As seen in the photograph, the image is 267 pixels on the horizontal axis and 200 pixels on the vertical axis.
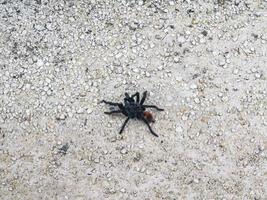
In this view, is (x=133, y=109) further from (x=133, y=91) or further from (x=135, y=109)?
(x=133, y=91)

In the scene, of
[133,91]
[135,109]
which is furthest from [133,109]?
[133,91]

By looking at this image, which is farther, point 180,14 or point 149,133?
point 180,14

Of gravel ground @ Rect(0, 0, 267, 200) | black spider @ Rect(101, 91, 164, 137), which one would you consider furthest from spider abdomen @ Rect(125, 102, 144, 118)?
gravel ground @ Rect(0, 0, 267, 200)

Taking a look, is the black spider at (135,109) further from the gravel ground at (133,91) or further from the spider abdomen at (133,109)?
the gravel ground at (133,91)

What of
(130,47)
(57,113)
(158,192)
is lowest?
(158,192)

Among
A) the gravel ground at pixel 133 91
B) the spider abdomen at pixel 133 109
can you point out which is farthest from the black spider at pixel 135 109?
the gravel ground at pixel 133 91

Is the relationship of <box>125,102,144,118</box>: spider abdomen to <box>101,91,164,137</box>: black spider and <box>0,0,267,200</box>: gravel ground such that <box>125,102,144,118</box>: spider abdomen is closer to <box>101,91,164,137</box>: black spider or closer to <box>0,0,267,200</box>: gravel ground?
<box>101,91,164,137</box>: black spider

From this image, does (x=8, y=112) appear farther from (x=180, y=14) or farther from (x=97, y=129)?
(x=180, y=14)

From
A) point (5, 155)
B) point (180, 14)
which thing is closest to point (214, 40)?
point (180, 14)
